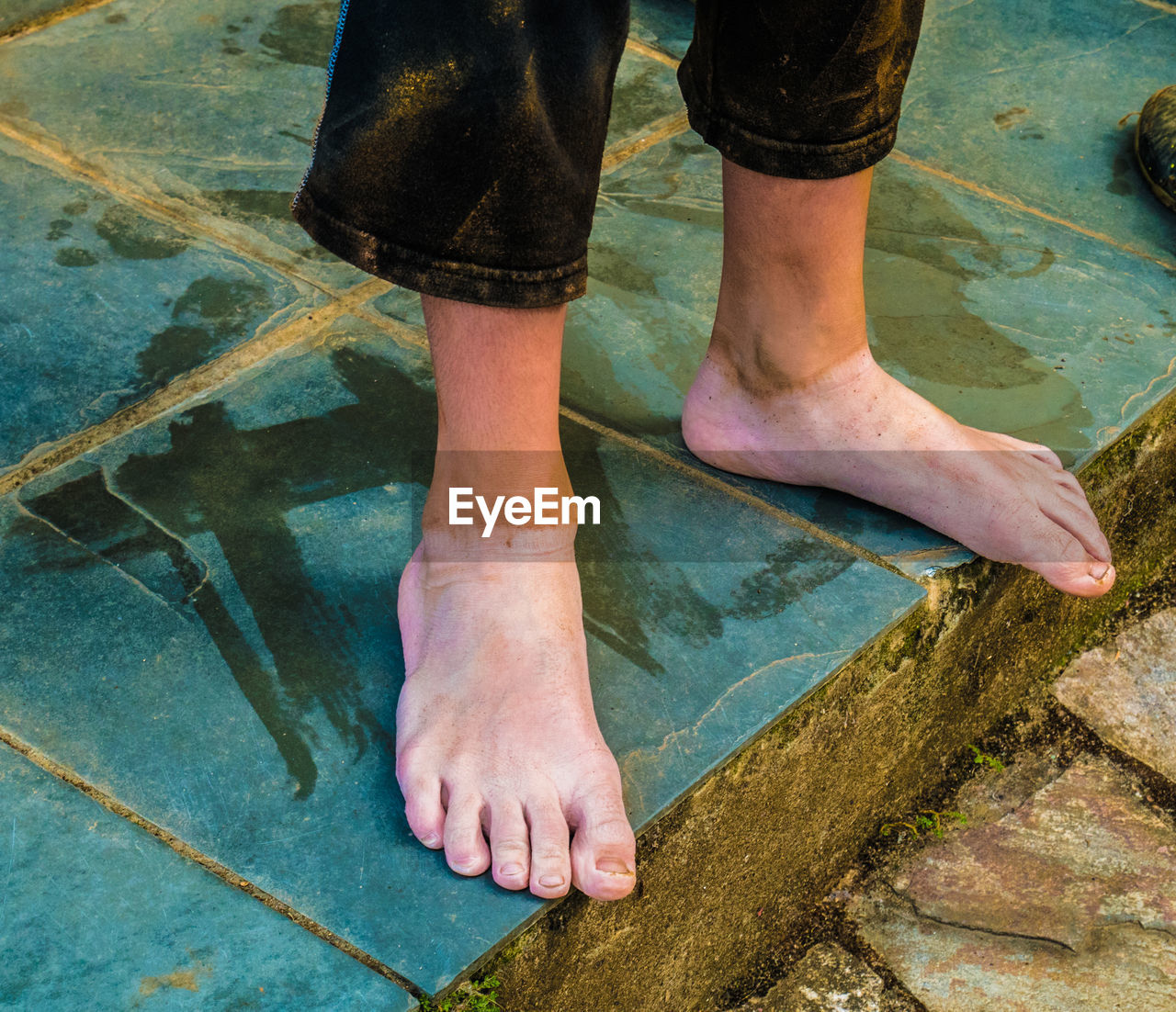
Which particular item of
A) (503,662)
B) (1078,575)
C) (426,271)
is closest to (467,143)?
(426,271)

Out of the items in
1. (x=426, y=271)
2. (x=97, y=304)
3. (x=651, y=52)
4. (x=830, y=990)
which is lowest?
(x=830, y=990)

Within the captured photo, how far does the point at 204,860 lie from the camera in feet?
3.42

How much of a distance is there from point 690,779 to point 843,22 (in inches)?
28.5

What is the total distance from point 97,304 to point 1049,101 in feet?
5.60

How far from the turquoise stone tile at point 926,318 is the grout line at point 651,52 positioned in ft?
1.26

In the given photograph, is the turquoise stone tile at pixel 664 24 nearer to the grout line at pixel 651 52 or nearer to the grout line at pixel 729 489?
the grout line at pixel 651 52

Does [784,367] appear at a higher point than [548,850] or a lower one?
higher

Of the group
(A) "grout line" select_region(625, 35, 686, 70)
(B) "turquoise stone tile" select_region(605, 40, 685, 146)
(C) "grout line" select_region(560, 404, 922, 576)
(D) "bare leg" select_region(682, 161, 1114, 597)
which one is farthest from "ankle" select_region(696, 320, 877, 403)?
(A) "grout line" select_region(625, 35, 686, 70)

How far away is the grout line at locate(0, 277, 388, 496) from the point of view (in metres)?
1.44

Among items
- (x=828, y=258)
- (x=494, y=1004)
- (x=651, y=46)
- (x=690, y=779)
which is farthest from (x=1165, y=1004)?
(x=651, y=46)

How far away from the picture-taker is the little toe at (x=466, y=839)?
1032 millimetres

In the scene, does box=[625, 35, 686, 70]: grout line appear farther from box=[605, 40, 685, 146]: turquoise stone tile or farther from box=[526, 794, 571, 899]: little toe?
box=[526, 794, 571, 899]: little toe

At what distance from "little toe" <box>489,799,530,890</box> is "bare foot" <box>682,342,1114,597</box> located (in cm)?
56

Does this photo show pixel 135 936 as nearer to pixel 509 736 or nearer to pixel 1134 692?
pixel 509 736
